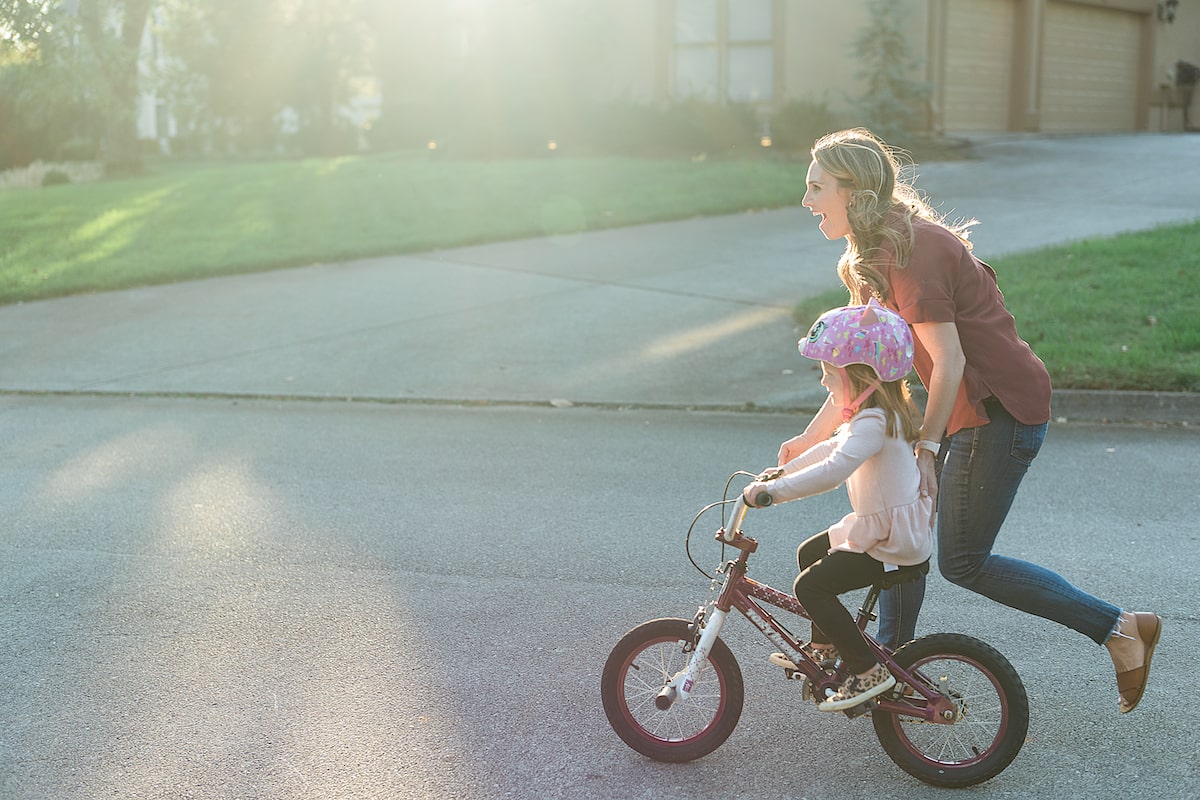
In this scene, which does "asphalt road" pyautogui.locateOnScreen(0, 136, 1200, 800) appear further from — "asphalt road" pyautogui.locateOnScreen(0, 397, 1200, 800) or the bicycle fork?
the bicycle fork

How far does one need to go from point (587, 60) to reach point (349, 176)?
8.06 meters

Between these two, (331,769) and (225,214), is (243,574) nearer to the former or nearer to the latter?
(331,769)

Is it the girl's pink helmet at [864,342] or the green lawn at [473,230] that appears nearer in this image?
the girl's pink helmet at [864,342]

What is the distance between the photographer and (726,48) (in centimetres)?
2730

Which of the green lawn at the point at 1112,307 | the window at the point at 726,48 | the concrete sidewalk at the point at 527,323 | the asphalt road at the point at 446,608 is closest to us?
the asphalt road at the point at 446,608

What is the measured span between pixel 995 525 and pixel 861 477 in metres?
0.51

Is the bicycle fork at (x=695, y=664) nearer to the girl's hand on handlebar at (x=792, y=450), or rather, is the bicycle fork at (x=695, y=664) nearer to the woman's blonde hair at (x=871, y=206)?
the girl's hand on handlebar at (x=792, y=450)

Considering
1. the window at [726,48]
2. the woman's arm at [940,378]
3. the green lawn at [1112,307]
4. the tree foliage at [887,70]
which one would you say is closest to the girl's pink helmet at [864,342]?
the woman's arm at [940,378]

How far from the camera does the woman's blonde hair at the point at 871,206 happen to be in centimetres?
352

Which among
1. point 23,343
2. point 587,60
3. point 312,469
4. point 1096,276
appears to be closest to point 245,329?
point 23,343

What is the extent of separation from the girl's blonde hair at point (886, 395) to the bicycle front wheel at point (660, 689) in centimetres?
86

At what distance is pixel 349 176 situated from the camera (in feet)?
73.6

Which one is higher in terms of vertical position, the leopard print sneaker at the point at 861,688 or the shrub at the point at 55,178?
the shrub at the point at 55,178

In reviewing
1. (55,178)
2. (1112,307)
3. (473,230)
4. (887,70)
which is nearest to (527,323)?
(1112,307)
